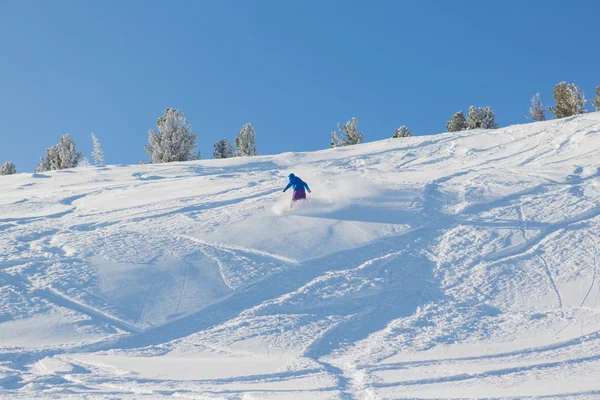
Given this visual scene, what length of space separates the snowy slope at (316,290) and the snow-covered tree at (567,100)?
26448 mm

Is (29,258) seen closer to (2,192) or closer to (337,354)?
(337,354)

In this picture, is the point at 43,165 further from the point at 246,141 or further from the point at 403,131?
the point at 403,131

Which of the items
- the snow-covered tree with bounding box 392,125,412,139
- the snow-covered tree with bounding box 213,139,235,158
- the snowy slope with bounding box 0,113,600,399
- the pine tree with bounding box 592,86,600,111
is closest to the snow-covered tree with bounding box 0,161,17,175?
the snow-covered tree with bounding box 213,139,235,158

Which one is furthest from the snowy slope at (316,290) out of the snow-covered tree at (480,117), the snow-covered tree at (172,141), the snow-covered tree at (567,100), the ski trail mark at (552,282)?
the snow-covered tree at (480,117)

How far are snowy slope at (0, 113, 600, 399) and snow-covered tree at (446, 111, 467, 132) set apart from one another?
112ft

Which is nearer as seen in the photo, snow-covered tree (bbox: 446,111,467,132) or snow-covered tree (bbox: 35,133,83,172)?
snow-covered tree (bbox: 35,133,83,172)

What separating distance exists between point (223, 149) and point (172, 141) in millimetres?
10253

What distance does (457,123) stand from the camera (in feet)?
164

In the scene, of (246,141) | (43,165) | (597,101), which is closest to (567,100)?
(597,101)

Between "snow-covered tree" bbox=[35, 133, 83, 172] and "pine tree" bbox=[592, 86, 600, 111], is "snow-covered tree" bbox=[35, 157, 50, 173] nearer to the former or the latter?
"snow-covered tree" bbox=[35, 133, 83, 172]

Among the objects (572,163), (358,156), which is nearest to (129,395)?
(572,163)

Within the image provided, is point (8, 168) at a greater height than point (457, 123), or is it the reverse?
point (8, 168)

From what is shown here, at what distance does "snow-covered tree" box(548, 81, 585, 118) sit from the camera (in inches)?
1559

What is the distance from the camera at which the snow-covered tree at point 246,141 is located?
44.2 metres
